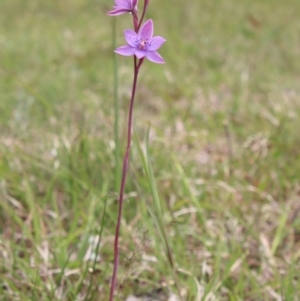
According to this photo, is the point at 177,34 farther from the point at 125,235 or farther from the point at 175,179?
the point at 125,235

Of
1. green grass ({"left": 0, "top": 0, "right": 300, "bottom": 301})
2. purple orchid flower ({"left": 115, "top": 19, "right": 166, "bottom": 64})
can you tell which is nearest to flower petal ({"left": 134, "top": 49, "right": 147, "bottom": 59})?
purple orchid flower ({"left": 115, "top": 19, "right": 166, "bottom": 64})

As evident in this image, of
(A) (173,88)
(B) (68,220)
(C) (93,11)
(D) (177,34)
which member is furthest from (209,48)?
(B) (68,220)

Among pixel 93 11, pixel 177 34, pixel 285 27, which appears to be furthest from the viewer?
pixel 93 11

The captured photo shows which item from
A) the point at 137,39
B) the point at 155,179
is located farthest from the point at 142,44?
the point at 155,179

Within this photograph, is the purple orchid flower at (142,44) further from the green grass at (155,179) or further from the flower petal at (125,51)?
the green grass at (155,179)

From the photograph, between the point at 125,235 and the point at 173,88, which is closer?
the point at 125,235

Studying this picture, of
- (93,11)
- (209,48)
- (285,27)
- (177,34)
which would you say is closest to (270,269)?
(209,48)

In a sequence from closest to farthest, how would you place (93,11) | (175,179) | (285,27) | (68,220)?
(68,220), (175,179), (285,27), (93,11)
